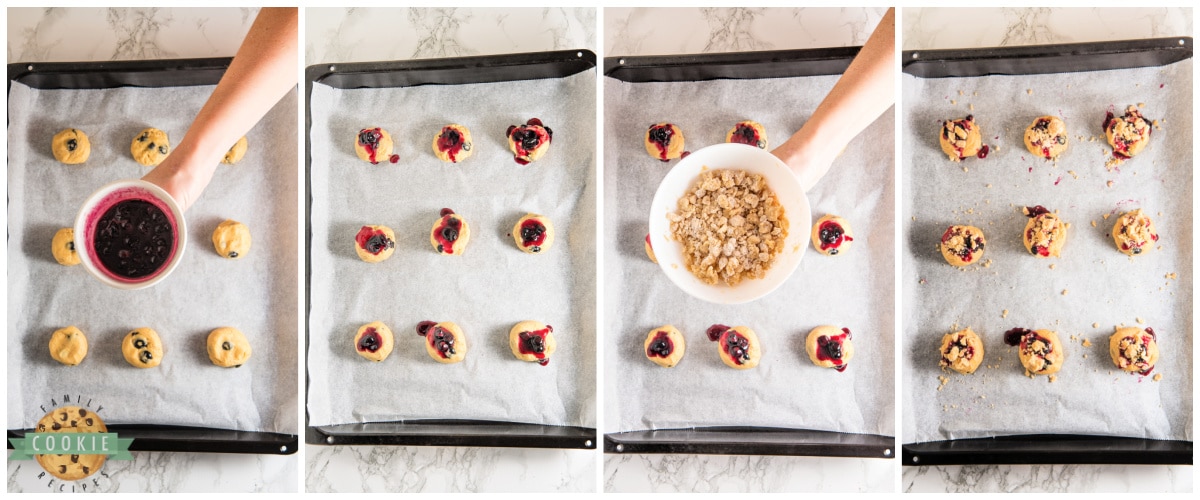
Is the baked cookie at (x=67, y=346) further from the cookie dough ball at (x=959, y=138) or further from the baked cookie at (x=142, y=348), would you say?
the cookie dough ball at (x=959, y=138)

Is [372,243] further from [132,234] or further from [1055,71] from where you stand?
[1055,71]

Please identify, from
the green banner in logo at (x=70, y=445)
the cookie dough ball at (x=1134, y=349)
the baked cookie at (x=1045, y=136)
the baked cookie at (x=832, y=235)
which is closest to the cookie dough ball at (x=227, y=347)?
the green banner in logo at (x=70, y=445)

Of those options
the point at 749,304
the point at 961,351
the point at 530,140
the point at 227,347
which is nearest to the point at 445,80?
the point at 530,140

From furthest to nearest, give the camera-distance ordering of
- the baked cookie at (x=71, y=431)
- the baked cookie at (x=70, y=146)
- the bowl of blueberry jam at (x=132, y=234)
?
the baked cookie at (x=70, y=146), the baked cookie at (x=71, y=431), the bowl of blueberry jam at (x=132, y=234)
